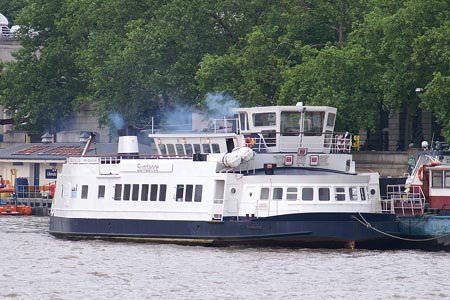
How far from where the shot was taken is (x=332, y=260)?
63406 millimetres

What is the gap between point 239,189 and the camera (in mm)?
68062

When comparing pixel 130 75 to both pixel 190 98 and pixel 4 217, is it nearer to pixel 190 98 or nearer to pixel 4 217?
pixel 190 98

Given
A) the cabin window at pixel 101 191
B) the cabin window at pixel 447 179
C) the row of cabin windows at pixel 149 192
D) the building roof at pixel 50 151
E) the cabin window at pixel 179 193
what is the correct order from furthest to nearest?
1. the building roof at pixel 50 151
2. the cabin window at pixel 101 191
3. the cabin window at pixel 447 179
4. the cabin window at pixel 179 193
5. the row of cabin windows at pixel 149 192

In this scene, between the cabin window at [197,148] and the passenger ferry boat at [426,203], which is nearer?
the passenger ferry boat at [426,203]

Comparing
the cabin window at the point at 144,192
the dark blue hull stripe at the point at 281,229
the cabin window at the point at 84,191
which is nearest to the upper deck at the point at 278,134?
the cabin window at the point at 144,192

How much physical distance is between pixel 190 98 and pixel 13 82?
65.4ft

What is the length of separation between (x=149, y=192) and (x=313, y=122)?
26.0 feet

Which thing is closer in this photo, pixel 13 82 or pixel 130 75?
pixel 130 75

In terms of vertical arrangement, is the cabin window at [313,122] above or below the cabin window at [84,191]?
above

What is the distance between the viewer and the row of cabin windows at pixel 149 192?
6912 centimetres

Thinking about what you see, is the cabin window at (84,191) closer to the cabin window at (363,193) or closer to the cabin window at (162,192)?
the cabin window at (162,192)

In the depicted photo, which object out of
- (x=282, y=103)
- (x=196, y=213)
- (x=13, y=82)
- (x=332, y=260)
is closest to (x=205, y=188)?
(x=196, y=213)

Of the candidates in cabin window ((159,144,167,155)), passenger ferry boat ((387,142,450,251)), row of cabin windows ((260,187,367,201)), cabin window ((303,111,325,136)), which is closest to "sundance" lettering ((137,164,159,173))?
cabin window ((159,144,167,155))

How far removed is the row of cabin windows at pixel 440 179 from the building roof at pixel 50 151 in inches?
1259
